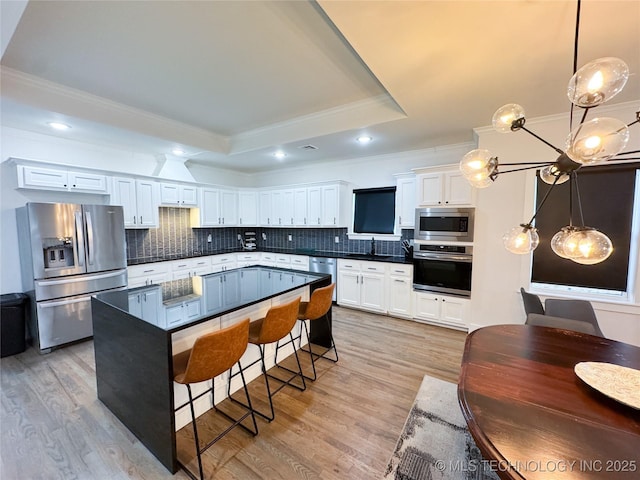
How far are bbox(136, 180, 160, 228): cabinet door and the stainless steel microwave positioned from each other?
4.29 m

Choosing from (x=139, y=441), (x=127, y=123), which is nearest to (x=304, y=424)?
(x=139, y=441)

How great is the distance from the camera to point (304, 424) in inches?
81.2

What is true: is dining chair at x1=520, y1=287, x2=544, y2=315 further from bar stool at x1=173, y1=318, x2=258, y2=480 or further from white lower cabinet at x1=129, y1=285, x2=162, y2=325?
white lower cabinet at x1=129, y1=285, x2=162, y2=325

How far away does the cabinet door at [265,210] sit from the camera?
5.91 m

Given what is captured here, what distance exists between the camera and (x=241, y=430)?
201 centimetres

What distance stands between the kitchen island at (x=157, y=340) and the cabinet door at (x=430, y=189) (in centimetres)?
258

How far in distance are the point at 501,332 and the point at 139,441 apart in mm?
2719

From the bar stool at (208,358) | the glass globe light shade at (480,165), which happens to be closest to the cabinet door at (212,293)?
the bar stool at (208,358)

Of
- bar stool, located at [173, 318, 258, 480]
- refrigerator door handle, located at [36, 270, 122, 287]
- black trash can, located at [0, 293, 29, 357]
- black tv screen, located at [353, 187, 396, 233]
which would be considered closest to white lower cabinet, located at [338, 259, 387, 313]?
black tv screen, located at [353, 187, 396, 233]

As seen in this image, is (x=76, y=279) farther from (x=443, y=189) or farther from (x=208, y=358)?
(x=443, y=189)

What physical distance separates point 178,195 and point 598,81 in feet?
17.3

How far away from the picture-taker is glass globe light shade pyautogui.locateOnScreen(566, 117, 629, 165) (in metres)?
1.10

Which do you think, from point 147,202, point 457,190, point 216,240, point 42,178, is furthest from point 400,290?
point 42,178

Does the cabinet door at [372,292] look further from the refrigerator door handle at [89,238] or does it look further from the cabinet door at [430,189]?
the refrigerator door handle at [89,238]
